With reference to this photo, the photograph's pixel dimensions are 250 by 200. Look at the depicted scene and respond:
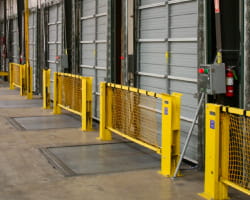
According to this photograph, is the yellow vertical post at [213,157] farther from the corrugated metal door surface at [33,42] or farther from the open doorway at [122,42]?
the corrugated metal door surface at [33,42]

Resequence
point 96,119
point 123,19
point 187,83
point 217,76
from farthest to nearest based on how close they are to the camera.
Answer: point 96,119 < point 123,19 < point 187,83 < point 217,76

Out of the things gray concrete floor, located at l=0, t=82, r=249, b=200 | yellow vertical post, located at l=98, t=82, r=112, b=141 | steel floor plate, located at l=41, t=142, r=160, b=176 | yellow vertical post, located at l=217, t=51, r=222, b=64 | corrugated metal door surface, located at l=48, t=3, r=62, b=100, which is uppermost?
corrugated metal door surface, located at l=48, t=3, r=62, b=100

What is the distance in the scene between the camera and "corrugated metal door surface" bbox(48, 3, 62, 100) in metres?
16.8

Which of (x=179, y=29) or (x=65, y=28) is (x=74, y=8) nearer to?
(x=65, y=28)

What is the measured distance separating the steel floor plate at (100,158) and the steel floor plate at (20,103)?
7322 mm

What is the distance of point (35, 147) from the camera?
371 inches

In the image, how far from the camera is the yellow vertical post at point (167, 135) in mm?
6992

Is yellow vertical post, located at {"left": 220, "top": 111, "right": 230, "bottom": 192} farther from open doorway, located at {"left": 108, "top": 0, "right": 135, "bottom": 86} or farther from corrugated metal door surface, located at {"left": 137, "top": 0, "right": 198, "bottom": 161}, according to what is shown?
open doorway, located at {"left": 108, "top": 0, "right": 135, "bottom": 86}

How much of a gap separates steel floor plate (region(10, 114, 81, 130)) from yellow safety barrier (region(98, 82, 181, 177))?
218 cm

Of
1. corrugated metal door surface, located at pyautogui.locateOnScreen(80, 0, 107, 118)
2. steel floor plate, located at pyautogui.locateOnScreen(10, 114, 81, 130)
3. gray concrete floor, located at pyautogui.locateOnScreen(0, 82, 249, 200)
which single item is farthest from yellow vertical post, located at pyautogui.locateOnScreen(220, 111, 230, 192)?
corrugated metal door surface, located at pyautogui.locateOnScreen(80, 0, 107, 118)

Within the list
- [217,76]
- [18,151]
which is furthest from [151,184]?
[18,151]

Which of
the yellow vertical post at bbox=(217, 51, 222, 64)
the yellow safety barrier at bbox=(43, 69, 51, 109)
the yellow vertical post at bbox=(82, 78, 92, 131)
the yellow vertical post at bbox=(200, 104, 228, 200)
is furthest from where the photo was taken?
the yellow safety barrier at bbox=(43, 69, 51, 109)

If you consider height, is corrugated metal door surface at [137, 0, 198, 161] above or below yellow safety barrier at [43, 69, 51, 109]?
above

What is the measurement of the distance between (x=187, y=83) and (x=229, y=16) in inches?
69.9
